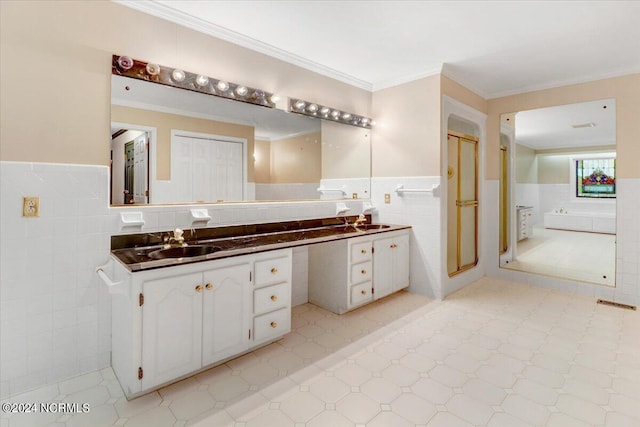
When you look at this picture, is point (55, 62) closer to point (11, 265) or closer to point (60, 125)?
point (60, 125)

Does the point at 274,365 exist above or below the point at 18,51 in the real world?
below

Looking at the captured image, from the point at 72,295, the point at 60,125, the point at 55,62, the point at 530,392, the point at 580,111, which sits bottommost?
the point at 530,392

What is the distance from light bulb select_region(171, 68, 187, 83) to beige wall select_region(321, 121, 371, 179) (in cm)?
154

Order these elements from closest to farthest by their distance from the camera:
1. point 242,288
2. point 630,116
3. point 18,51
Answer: point 18,51, point 242,288, point 630,116

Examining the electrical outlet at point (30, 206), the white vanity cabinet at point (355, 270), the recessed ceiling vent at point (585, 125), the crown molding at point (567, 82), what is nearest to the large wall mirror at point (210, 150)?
the electrical outlet at point (30, 206)

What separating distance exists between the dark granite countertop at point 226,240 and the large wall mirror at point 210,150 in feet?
0.86

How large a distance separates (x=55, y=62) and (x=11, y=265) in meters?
1.24

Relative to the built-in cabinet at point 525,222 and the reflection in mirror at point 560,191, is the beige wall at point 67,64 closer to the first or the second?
the reflection in mirror at point 560,191

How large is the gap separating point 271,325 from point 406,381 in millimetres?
997

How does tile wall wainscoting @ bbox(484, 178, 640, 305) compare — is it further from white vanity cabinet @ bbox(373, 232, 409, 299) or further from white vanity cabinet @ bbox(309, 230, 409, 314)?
white vanity cabinet @ bbox(309, 230, 409, 314)

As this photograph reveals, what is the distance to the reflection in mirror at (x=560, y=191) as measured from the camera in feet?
11.9

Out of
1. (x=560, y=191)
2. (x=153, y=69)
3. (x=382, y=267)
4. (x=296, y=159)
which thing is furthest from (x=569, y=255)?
(x=153, y=69)

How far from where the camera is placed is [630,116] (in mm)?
3361

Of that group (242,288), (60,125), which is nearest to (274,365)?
(242,288)
